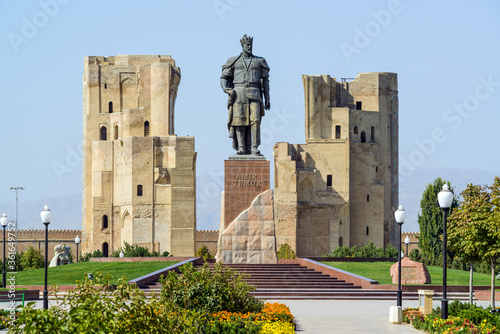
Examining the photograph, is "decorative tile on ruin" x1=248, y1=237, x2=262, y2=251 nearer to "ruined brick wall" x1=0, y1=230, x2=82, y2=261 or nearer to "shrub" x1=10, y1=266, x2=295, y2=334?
"shrub" x1=10, y1=266, x2=295, y2=334

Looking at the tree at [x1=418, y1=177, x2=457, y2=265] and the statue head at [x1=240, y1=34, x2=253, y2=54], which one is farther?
the tree at [x1=418, y1=177, x2=457, y2=265]

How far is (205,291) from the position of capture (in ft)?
48.7

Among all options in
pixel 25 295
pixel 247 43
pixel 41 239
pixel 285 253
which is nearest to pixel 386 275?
pixel 247 43

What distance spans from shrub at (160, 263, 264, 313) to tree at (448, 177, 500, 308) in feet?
22.8

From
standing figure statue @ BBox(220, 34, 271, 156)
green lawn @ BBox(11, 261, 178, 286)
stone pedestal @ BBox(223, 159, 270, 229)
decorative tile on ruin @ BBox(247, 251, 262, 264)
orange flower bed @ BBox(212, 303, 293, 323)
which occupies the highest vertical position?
standing figure statue @ BBox(220, 34, 271, 156)

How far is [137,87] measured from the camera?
70312 millimetres

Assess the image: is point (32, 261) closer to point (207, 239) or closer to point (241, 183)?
point (241, 183)

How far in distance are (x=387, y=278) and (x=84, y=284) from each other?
62.3ft

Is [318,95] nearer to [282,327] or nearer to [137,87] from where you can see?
[137,87]

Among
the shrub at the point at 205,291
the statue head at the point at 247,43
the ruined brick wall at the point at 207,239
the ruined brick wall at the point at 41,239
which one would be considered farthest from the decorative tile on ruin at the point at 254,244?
the ruined brick wall at the point at 41,239

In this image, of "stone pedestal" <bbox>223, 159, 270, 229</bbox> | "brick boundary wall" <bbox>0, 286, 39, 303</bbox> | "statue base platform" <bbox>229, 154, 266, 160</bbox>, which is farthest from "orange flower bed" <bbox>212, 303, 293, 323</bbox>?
"statue base platform" <bbox>229, 154, 266, 160</bbox>

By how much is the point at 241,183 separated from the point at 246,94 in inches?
107

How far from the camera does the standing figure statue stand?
86.1 ft

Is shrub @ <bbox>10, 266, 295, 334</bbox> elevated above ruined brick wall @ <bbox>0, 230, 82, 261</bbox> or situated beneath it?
elevated above
